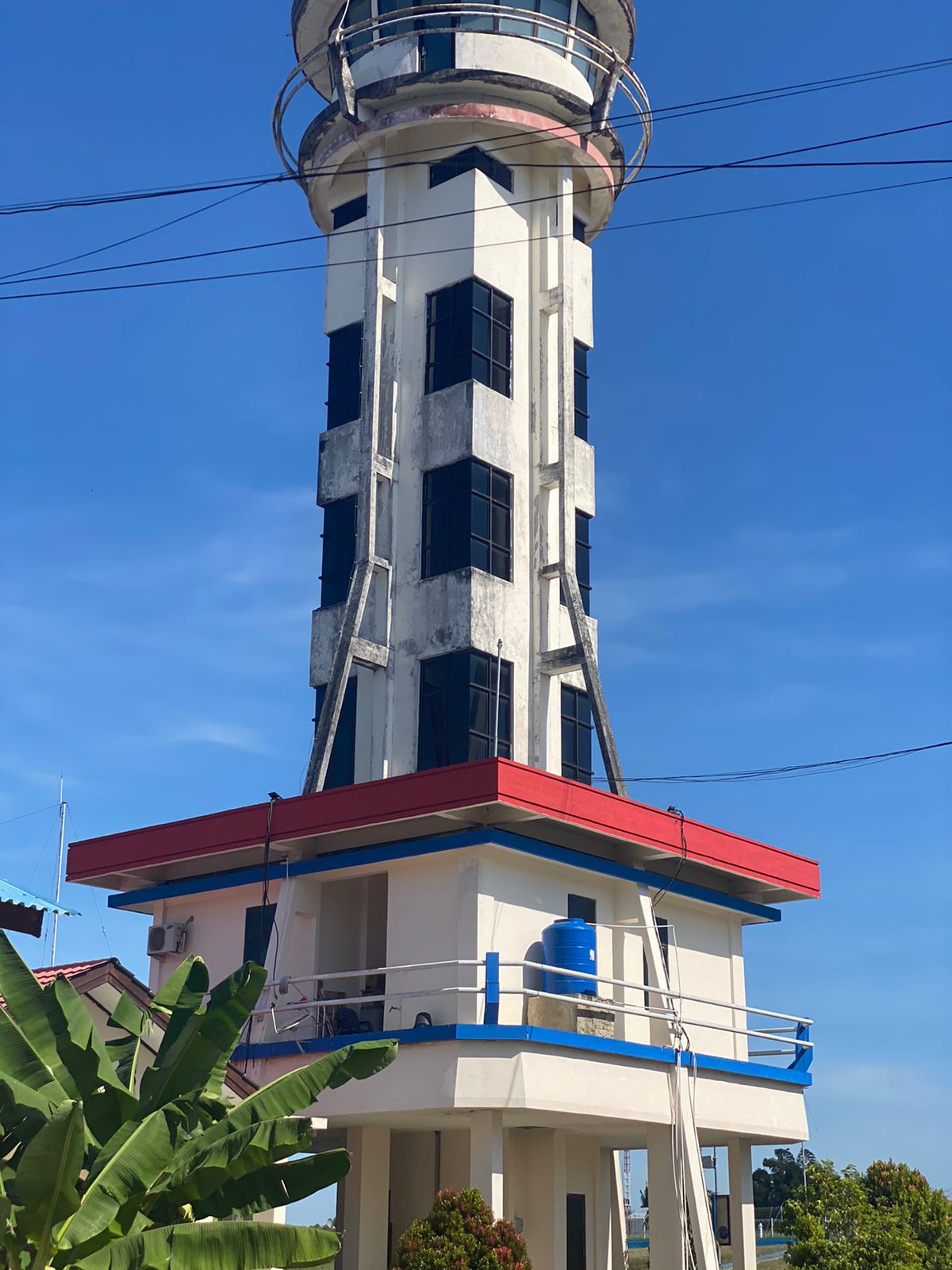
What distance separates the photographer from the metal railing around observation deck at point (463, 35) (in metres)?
34.7

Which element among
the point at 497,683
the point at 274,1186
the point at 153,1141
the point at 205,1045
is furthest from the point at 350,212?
the point at 153,1141

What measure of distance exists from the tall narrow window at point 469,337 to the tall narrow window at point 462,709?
6084 millimetres

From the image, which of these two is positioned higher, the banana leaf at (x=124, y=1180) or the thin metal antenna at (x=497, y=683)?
the thin metal antenna at (x=497, y=683)

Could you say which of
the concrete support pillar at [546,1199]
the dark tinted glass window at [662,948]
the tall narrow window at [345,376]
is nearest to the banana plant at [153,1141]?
the dark tinted glass window at [662,948]

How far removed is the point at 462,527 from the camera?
3228 cm

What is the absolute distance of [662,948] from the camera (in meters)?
28.0

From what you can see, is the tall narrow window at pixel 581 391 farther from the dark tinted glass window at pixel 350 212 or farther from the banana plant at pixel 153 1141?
the banana plant at pixel 153 1141

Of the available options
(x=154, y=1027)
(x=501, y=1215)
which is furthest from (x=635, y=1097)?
(x=154, y=1027)

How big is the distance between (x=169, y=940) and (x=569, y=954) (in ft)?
26.6

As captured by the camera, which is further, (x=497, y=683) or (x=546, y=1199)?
(x=497, y=683)

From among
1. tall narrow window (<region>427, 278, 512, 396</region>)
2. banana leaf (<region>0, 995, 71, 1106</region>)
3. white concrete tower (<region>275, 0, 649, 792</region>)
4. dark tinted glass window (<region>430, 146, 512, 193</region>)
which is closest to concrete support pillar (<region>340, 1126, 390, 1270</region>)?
white concrete tower (<region>275, 0, 649, 792</region>)

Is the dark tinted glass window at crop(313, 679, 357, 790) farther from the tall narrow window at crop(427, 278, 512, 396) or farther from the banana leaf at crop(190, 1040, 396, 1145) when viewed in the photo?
the banana leaf at crop(190, 1040, 396, 1145)

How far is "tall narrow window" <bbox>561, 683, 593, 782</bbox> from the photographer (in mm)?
33656

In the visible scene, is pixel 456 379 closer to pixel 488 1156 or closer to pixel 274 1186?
pixel 488 1156
